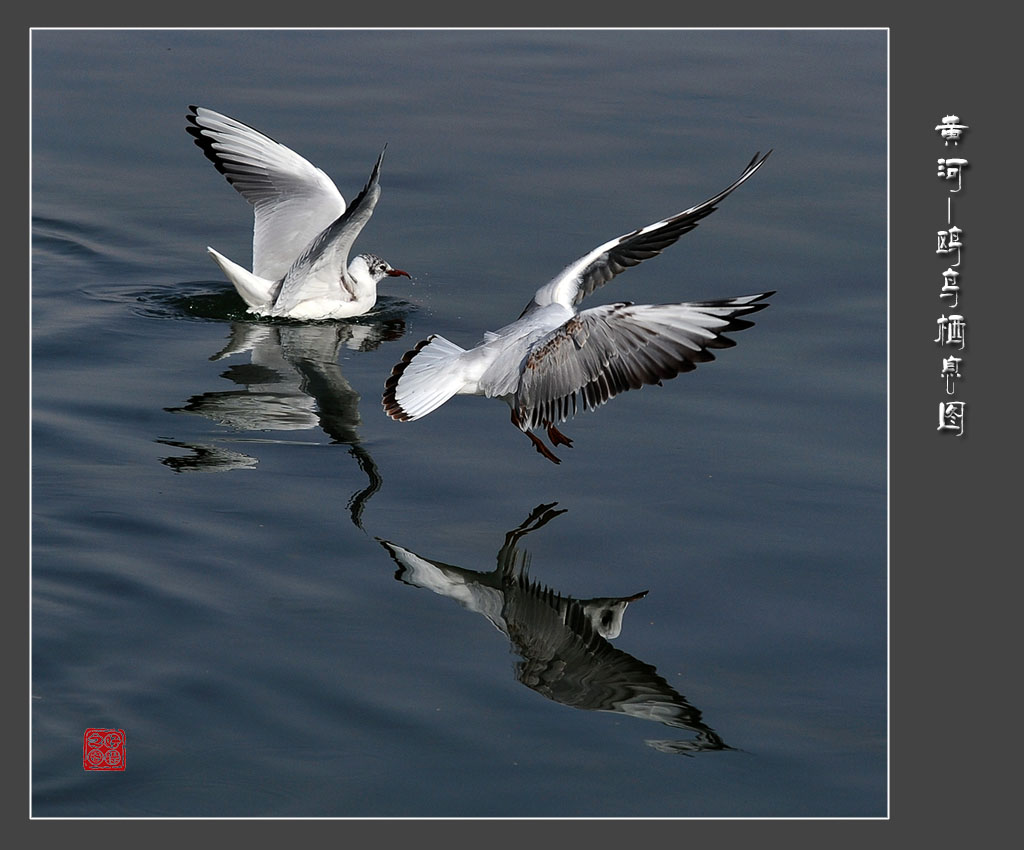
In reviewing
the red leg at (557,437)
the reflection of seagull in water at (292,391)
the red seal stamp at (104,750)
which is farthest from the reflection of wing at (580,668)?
the red seal stamp at (104,750)

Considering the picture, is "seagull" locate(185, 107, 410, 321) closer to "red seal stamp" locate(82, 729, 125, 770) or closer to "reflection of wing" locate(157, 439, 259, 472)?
"reflection of wing" locate(157, 439, 259, 472)

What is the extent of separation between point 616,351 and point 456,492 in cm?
113

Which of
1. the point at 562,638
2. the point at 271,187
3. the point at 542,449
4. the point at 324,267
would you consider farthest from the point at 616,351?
the point at 271,187

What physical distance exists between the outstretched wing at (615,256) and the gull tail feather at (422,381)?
80 cm

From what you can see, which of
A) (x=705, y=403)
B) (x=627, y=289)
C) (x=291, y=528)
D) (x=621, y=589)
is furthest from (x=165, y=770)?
(x=627, y=289)

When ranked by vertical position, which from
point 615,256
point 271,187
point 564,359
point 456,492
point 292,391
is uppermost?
point 271,187

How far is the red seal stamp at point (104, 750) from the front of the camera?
5.41 metres

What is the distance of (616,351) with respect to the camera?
694cm

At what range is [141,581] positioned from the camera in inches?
252

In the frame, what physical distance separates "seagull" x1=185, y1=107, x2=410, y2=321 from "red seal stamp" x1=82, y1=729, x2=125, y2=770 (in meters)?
4.63

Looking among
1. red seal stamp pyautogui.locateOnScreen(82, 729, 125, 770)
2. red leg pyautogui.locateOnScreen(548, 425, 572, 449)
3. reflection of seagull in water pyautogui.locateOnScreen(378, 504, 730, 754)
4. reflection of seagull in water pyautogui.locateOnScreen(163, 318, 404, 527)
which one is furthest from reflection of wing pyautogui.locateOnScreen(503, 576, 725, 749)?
red seal stamp pyautogui.locateOnScreen(82, 729, 125, 770)

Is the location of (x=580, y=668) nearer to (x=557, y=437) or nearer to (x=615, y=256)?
(x=557, y=437)

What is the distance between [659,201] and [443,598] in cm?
533

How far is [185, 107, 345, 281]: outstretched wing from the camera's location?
10.4m
